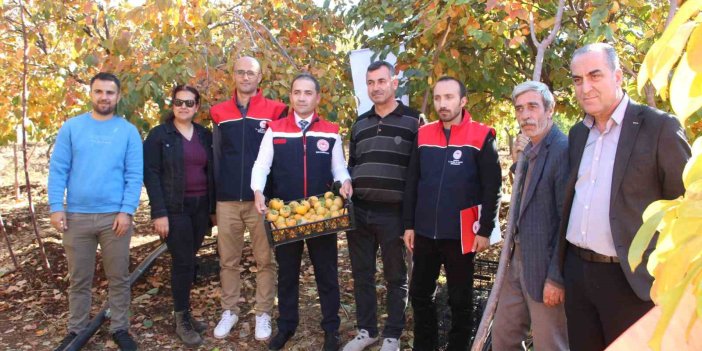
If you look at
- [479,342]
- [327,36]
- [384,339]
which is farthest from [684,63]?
[327,36]

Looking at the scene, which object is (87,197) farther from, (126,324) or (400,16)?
(400,16)

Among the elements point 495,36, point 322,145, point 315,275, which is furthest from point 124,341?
point 495,36

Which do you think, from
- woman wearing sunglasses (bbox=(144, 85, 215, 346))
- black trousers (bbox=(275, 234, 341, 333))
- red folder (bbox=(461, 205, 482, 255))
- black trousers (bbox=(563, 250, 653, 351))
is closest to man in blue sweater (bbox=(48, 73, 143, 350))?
woman wearing sunglasses (bbox=(144, 85, 215, 346))

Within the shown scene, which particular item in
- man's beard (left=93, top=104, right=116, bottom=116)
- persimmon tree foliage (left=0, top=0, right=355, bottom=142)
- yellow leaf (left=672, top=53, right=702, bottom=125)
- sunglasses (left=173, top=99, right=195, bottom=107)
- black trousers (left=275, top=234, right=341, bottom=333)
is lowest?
black trousers (left=275, top=234, right=341, bottom=333)

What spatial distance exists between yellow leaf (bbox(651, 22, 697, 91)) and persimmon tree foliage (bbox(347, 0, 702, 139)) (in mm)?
2829

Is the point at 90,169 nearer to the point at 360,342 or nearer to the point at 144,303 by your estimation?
the point at 144,303

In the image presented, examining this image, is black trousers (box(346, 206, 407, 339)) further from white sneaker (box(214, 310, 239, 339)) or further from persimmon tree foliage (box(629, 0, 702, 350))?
persimmon tree foliage (box(629, 0, 702, 350))

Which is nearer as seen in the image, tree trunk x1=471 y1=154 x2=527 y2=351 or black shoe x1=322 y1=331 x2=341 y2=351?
tree trunk x1=471 y1=154 x2=527 y2=351

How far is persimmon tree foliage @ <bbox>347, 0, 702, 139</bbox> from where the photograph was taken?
388 cm

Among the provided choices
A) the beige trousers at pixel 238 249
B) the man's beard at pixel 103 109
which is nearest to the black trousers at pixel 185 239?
the beige trousers at pixel 238 249

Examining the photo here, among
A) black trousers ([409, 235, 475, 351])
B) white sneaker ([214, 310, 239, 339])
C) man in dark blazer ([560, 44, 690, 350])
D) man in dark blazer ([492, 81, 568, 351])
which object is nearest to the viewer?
man in dark blazer ([560, 44, 690, 350])

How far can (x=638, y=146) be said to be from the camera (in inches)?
90.9

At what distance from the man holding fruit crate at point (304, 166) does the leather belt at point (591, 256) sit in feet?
5.52

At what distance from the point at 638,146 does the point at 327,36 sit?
4719 mm
